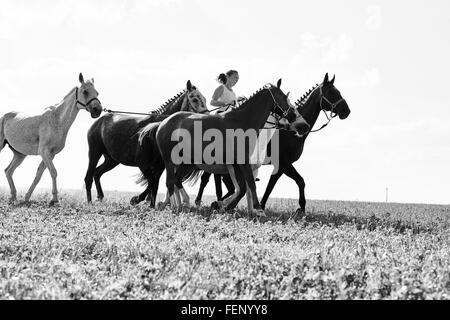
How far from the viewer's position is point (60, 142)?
611 inches

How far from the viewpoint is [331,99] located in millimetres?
15055

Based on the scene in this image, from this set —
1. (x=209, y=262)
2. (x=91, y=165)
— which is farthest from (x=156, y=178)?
(x=209, y=262)

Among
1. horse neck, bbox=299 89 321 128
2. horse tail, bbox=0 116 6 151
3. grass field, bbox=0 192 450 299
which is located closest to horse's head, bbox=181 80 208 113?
horse neck, bbox=299 89 321 128

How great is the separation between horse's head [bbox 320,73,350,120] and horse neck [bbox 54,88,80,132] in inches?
252

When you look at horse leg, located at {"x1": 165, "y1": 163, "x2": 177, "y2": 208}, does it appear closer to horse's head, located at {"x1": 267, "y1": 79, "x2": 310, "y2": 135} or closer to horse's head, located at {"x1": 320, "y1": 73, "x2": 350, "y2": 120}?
horse's head, located at {"x1": 267, "y1": 79, "x2": 310, "y2": 135}

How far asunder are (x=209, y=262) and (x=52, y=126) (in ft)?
34.5

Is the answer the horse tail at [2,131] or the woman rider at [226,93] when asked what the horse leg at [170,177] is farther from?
the horse tail at [2,131]

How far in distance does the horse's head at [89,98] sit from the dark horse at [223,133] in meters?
2.65

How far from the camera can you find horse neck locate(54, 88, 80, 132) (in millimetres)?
15508
